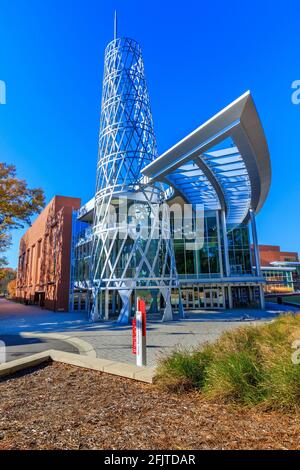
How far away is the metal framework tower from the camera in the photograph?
20.2m

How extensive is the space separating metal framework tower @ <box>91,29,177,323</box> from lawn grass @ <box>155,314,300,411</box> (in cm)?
1371

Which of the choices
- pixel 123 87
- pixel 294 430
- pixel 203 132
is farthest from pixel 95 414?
pixel 123 87

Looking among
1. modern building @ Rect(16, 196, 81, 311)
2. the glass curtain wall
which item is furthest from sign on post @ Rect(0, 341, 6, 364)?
the glass curtain wall

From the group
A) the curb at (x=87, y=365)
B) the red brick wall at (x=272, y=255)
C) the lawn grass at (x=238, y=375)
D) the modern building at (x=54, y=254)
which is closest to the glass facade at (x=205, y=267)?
the modern building at (x=54, y=254)

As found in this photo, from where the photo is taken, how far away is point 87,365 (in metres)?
6.25

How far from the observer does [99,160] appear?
23688 millimetres

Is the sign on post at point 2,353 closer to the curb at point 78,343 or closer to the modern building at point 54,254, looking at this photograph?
the curb at point 78,343

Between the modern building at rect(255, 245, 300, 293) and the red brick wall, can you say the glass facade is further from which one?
the red brick wall

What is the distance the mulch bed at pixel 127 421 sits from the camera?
10.3 feet

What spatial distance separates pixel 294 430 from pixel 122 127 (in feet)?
74.0

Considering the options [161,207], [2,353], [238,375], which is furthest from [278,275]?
[238,375]

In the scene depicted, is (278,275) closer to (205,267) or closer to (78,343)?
(205,267)

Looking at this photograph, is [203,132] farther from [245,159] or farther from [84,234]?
[84,234]

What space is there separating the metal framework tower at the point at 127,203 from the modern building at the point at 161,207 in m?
0.08
